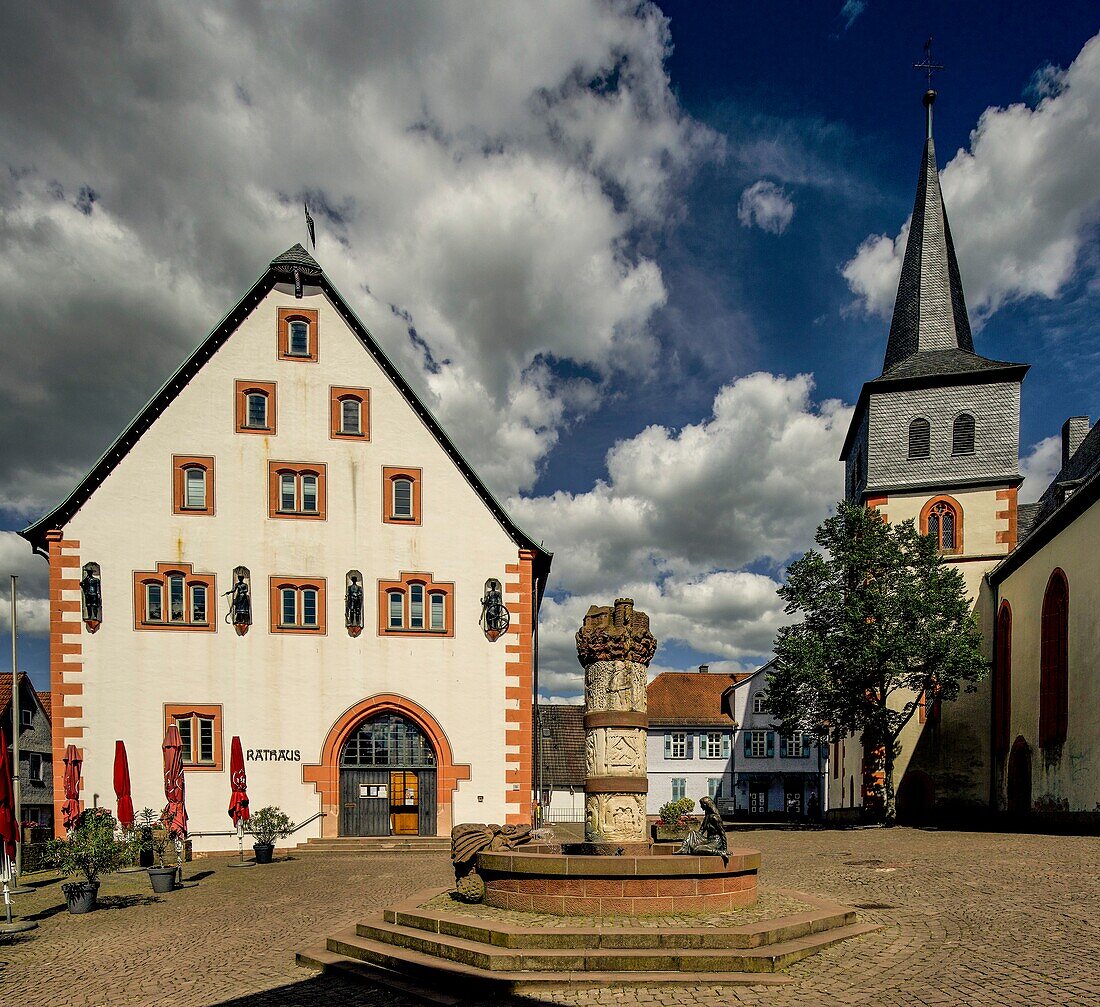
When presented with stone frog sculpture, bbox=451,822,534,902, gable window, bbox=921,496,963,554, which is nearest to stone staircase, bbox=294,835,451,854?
stone frog sculpture, bbox=451,822,534,902

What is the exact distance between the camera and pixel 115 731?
23078 mm

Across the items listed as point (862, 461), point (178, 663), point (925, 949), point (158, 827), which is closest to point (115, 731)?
point (178, 663)

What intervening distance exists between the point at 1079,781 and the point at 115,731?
27864 millimetres

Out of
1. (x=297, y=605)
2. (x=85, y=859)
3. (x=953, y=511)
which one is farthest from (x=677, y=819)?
(x=953, y=511)

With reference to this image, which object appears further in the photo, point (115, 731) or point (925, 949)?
point (115, 731)

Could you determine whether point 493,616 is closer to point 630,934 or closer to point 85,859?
point 85,859

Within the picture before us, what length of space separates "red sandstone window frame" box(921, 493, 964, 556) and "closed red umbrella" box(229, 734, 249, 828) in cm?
2878

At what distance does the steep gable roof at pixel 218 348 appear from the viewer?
23.9 m

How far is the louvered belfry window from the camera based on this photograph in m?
36.8

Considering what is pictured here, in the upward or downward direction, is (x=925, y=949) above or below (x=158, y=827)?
above

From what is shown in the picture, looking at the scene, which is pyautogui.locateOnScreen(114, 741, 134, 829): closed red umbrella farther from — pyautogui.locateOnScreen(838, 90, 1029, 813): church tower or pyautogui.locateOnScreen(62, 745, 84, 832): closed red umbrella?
pyautogui.locateOnScreen(838, 90, 1029, 813): church tower

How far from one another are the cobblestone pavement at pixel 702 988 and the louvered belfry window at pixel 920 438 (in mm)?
20992

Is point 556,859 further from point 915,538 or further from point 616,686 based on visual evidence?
point 915,538

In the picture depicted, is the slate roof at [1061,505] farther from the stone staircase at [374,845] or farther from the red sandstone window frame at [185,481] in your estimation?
the red sandstone window frame at [185,481]
